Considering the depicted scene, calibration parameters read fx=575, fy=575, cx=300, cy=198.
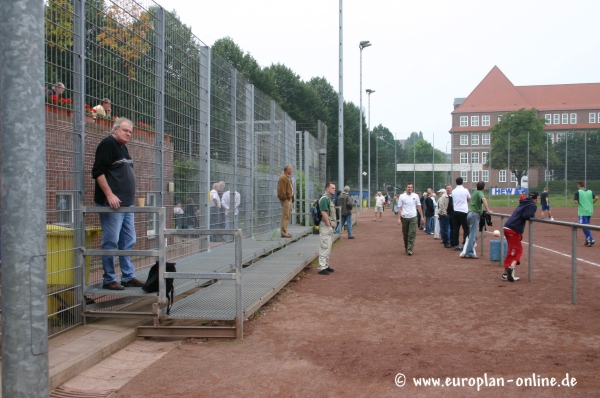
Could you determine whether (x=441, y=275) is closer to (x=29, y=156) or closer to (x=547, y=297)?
(x=547, y=297)

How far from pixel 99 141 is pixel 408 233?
10017 millimetres

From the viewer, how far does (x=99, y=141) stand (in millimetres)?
6395

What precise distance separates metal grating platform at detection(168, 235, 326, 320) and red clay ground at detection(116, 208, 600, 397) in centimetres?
26

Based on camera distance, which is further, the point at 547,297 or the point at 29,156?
the point at 547,297

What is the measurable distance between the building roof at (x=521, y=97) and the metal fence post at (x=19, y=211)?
310ft

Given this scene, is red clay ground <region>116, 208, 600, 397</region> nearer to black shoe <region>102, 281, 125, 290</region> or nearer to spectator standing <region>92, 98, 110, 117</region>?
black shoe <region>102, 281, 125, 290</region>

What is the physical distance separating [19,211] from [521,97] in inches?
3896

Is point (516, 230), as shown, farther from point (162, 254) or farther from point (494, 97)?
point (494, 97)

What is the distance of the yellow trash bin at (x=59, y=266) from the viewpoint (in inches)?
214

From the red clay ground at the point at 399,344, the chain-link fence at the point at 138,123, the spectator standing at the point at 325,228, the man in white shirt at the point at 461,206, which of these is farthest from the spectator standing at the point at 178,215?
the man in white shirt at the point at 461,206

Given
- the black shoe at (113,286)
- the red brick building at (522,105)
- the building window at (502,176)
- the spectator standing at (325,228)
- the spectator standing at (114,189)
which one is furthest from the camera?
the red brick building at (522,105)

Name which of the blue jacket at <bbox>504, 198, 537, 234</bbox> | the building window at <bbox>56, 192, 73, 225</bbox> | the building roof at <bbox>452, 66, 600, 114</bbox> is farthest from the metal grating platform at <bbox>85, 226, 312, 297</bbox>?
the building roof at <bbox>452, 66, 600, 114</bbox>

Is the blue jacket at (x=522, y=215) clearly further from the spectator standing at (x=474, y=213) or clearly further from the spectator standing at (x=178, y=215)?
the spectator standing at (x=178, y=215)

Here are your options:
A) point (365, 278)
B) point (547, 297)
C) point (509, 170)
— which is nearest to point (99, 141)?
point (365, 278)
